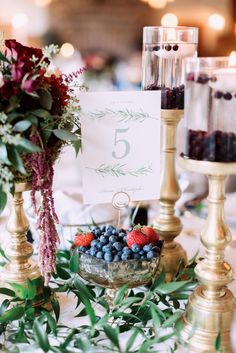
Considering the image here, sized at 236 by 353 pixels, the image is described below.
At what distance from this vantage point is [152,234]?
1.14 metres

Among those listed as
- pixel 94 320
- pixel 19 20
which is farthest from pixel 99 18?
pixel 94 320

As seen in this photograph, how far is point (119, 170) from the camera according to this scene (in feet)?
3.68

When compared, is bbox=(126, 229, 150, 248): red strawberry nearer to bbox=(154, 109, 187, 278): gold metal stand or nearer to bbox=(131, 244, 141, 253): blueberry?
bbox=(131, 244, 141, 253): blueberry

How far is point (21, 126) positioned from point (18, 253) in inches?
13.2

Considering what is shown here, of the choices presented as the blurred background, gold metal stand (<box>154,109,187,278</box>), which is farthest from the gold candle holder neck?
the blurred background

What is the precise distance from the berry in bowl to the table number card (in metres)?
0.10

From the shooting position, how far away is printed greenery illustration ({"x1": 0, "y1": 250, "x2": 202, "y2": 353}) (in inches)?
37.3

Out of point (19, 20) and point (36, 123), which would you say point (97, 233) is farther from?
point (19, 20)

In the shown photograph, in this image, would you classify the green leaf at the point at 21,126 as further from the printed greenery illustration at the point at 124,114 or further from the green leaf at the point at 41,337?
the green leaf at the point at 41,337

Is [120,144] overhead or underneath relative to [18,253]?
overhead

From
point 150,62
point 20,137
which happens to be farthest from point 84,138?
point 150,62

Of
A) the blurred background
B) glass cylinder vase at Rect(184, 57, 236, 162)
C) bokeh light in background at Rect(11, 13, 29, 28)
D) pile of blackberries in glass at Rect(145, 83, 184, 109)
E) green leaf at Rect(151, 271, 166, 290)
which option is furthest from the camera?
the blurred background

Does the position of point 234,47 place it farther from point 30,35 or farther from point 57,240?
point 57,240

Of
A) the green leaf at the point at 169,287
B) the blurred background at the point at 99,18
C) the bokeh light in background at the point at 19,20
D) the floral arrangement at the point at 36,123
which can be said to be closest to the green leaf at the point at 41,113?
the floral arrangement at the point at 36,123
